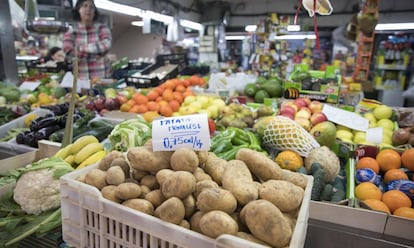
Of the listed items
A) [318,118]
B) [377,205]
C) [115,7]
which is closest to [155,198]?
[377,205]

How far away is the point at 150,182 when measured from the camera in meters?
1.05

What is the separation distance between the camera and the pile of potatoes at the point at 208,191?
0.79 m

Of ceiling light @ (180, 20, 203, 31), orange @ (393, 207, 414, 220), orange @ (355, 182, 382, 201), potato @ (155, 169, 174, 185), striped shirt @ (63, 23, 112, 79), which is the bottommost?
orange @ (393, 207, 414, 220)

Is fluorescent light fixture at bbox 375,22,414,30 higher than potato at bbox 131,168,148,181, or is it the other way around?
fluorescent light fixture at bbox 375,22,414,30

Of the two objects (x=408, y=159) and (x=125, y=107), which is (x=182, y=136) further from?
(x=125, y=107)

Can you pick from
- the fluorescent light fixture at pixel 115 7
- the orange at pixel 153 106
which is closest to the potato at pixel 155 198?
the orange at pixel 153 106

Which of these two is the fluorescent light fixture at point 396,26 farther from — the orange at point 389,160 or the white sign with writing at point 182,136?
the white sign with writing at point 182,136

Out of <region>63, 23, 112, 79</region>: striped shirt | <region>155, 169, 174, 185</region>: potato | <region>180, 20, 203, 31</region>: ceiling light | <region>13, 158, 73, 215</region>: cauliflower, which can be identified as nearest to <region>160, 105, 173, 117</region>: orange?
<region>13, 158, 73, 215</region>: cauliflower

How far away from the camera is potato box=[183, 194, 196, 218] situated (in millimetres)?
927

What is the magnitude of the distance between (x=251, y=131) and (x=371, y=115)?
3.81ft

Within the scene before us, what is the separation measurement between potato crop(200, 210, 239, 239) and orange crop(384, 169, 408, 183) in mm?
1306

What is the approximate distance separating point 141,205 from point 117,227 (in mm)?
116

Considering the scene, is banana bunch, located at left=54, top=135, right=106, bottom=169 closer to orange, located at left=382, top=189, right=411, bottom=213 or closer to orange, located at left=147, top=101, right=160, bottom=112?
orange, located at left=147, top=101, right=160, bottom=112

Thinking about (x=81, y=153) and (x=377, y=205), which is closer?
(x=377, y=205)
